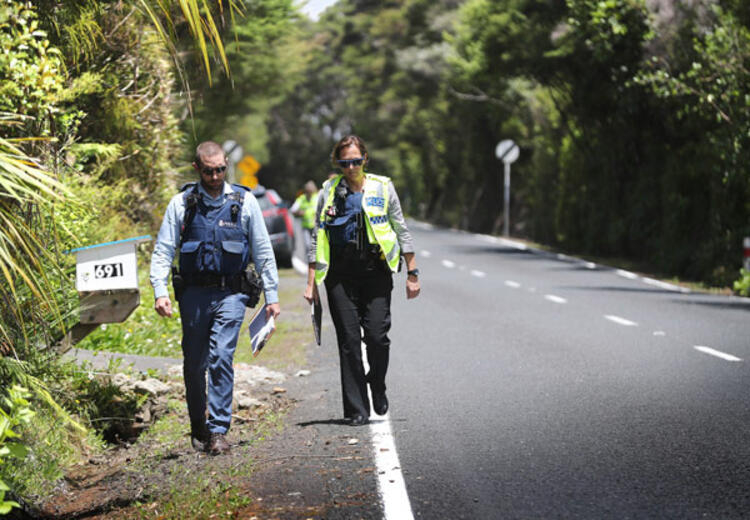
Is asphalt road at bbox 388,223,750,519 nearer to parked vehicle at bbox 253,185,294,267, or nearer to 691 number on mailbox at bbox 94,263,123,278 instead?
691 number on mailbox at bbox 94,263,123,278

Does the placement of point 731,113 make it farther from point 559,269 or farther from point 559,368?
point 559,368

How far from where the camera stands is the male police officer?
23.5 ft

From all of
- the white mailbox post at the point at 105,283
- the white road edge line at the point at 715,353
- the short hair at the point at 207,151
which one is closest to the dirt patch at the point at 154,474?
the white mailbox post at the point at 105,283

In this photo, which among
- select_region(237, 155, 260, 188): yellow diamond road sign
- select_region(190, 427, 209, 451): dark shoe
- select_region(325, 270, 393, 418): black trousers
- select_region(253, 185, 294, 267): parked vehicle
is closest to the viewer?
select_region(190, 427, 209, 451): dark shoe

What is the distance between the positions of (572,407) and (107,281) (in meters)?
3.46

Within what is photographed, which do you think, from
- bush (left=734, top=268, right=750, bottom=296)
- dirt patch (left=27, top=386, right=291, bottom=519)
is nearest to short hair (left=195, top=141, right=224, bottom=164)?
dirt patch (left=27, top=386, right=291, bottom=519)

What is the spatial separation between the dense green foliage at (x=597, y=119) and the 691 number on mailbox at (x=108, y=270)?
47.9ft

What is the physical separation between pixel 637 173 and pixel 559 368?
1897 cm

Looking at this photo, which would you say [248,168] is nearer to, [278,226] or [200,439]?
[278,226]

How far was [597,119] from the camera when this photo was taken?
98.1ft

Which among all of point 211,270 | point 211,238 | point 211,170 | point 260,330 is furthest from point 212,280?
point 211,170

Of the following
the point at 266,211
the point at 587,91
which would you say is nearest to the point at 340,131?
the point at 587,91

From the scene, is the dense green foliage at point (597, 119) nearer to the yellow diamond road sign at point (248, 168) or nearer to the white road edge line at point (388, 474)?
the yellow diamond road sign at point (248, 168)

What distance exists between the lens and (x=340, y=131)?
8775 cm
